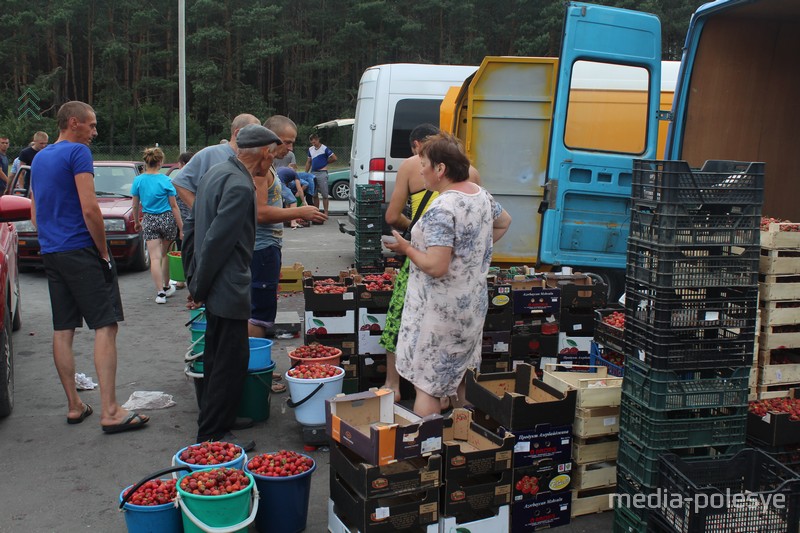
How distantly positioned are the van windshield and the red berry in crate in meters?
8.88

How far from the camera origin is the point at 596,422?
4215 mm

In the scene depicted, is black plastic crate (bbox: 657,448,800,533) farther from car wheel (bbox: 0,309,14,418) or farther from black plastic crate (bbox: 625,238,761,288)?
car wheel (bbox: 0,309,14,418)

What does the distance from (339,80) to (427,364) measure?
150ft

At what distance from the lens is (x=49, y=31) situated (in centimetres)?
4425

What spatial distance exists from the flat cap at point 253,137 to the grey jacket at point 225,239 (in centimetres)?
13

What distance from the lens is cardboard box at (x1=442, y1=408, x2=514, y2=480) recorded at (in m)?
3.72

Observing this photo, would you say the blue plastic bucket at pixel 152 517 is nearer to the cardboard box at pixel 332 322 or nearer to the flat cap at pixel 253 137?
the flat cap at pixel 253 137

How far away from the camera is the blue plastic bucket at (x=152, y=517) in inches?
138

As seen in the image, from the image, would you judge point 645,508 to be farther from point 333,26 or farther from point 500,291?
point 333,26

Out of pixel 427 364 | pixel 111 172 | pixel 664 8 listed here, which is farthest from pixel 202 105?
pixel 427 364

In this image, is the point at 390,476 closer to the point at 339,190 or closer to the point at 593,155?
the point at 593,155

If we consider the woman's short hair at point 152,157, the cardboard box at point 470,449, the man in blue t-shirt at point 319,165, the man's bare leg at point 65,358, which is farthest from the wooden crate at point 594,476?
the man in blue t-shirt at point 319,165

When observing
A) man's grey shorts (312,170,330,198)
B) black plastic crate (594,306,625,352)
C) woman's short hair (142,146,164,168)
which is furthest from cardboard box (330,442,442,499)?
man's grey shorts (312,170,330,198)

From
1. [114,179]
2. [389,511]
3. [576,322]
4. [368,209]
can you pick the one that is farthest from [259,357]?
[114,179]
